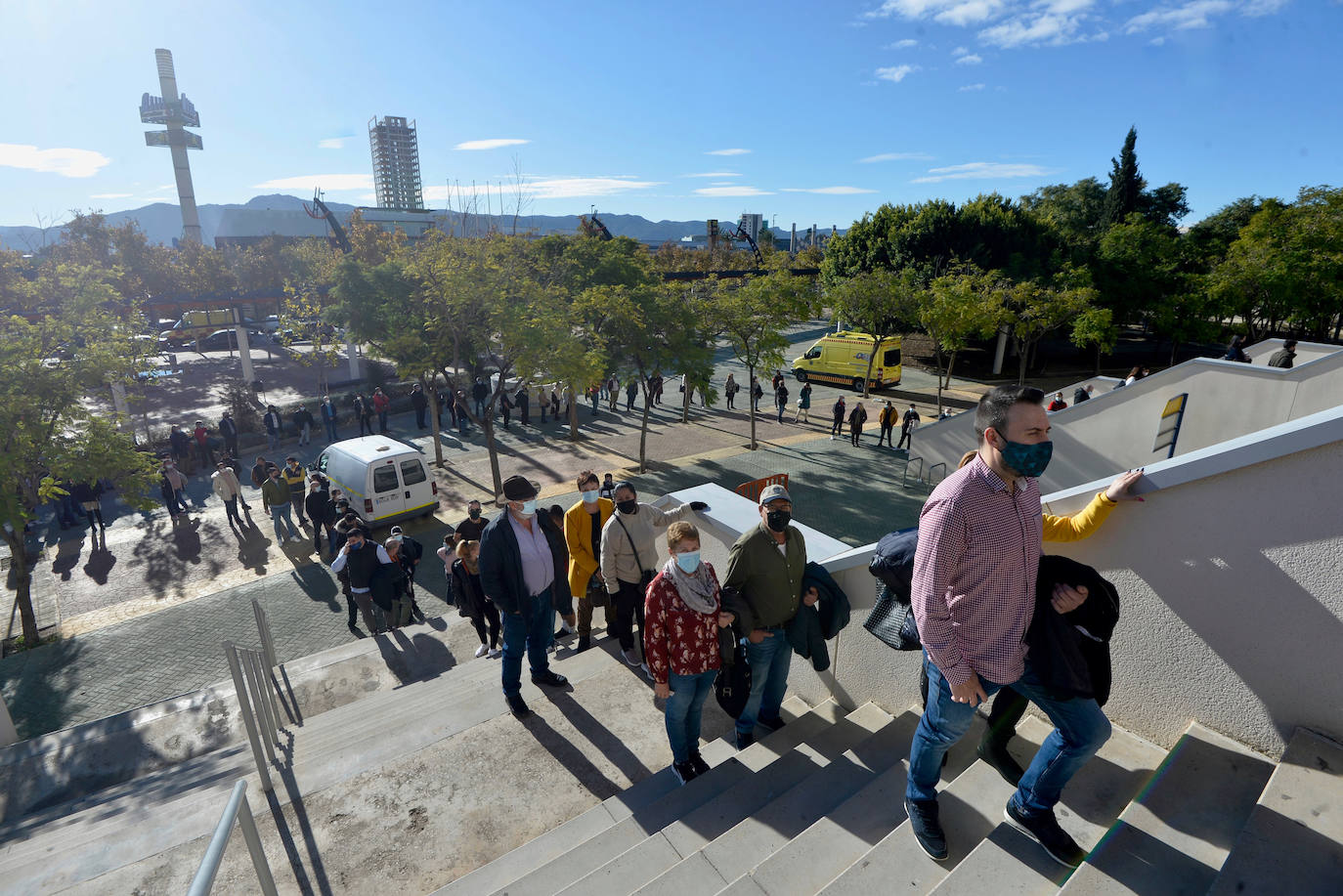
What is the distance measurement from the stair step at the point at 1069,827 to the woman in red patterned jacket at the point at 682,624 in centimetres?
157

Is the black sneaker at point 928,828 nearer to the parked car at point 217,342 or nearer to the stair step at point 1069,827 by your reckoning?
the stair step at point 1069,827

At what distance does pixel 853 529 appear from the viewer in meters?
13.0

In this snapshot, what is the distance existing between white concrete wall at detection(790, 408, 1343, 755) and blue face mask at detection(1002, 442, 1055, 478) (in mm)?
893

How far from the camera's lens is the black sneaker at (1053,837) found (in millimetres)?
2570

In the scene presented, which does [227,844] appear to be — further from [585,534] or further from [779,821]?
[585,534]

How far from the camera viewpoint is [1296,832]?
2.33m

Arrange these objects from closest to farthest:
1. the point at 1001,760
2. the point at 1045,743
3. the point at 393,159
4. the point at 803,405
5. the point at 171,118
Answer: the point at 1045,743
the point at 1001,760
the point at 803,405
the point at 171,118
the point at 393,159

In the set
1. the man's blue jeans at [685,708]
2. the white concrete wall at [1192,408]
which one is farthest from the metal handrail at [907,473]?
the man's blue jeans at [685,708]

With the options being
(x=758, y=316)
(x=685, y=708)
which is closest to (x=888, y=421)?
(x=758, y=316)

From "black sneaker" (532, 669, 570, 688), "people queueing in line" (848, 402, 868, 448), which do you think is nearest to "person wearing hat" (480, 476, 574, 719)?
"black sneaker" (532, 669, 570, 688)

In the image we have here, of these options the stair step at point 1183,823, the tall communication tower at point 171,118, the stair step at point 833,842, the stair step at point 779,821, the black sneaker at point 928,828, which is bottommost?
the stair step at point 779,821

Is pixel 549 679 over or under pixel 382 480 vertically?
over

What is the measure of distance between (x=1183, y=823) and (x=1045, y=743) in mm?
520

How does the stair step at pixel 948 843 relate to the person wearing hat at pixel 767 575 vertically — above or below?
below
